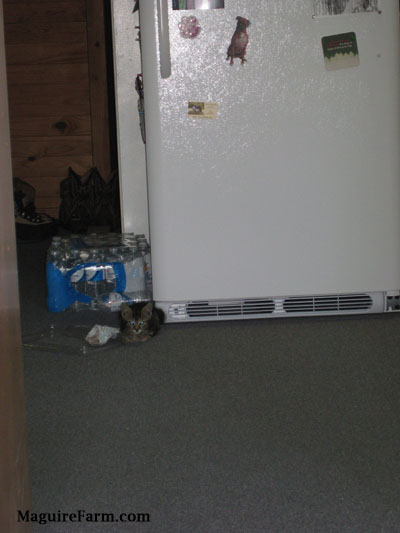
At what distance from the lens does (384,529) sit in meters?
1.17

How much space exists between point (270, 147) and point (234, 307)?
54 cm

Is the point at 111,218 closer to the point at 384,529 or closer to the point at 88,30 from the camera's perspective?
the point at 88,30

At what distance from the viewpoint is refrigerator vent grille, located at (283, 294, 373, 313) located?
244cm

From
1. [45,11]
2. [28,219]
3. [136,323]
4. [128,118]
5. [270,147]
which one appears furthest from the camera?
[45,11]

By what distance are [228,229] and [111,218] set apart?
6.76 feet

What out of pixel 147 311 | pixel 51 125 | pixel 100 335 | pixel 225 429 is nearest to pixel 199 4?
pixel 147 311

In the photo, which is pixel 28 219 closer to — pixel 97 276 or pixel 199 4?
pixel 97 276

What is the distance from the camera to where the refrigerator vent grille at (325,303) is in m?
2.44

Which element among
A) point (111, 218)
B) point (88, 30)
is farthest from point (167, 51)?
point (88, 30)

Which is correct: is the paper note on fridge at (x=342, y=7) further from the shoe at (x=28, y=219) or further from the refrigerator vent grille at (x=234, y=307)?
the shoe at (x=28, y=219)

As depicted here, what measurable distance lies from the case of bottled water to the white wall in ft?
0.90

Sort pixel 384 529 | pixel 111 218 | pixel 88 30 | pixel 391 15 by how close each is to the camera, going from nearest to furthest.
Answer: pixel 384 529, pixel 391 15, pixel 111 218, pixel 88 30

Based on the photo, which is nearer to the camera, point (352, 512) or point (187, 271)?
point (352, 512)

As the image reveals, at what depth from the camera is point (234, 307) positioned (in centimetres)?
244
